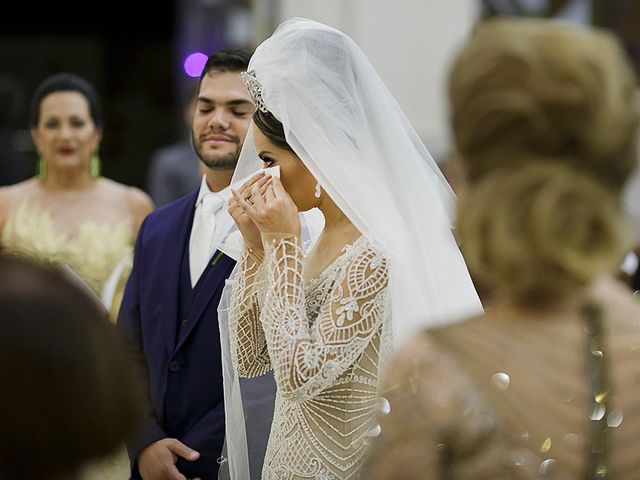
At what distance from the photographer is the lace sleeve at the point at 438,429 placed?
73.2 inches

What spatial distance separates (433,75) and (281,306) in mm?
8159

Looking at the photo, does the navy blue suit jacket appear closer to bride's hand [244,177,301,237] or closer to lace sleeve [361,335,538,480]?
bride's hand [244,177,301,237]

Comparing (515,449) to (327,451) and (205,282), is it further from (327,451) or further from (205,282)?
(205,282)

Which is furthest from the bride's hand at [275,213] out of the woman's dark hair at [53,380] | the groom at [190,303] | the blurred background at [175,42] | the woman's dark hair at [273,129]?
the blurred background at [175,42]

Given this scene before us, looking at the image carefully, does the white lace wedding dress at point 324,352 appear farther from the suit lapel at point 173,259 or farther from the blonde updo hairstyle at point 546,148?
the blonde updo hairstyle at point 546,148

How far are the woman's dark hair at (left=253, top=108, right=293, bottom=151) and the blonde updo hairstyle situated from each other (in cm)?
131

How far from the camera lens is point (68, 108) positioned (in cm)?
617

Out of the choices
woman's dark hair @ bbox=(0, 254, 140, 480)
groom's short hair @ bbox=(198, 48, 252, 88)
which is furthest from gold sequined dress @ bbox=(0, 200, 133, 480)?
woman's dark hair @ bbox=(0, 254, 140, 480)

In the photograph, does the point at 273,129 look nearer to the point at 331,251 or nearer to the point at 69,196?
the point at 331,251

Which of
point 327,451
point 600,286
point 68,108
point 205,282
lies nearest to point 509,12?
point 68,108

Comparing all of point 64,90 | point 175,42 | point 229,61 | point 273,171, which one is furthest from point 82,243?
point 175,42

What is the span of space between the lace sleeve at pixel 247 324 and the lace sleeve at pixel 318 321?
29 centimetres

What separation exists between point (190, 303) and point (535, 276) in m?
2.11


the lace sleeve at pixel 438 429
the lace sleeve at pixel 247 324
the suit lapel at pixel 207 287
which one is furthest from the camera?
the suit lapel at pixel 207 287
